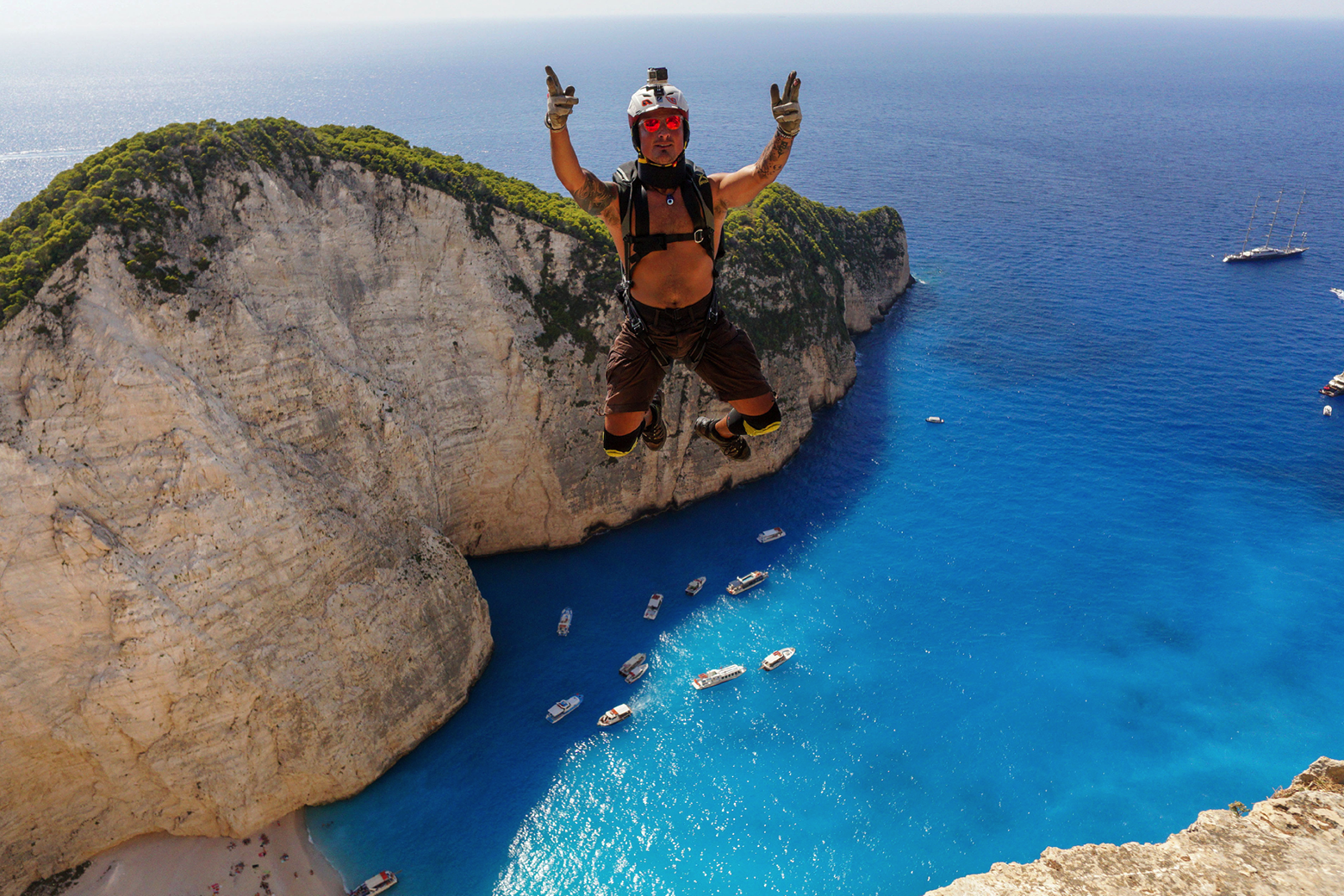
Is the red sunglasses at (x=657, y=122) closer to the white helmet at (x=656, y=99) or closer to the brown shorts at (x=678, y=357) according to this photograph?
the white helmet at (x=656, y=99)

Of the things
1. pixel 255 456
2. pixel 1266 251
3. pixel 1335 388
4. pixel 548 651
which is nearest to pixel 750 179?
pixel 255 456

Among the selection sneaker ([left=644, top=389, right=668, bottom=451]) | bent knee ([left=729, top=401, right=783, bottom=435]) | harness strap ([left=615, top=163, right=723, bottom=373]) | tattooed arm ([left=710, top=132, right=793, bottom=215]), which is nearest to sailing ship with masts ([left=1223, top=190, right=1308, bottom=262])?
bent knee ([left=729, top=401, right=783, bottom=435])

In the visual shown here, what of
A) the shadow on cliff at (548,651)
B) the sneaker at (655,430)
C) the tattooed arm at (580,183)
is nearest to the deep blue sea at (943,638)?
the shadow on cliff at (548,651)

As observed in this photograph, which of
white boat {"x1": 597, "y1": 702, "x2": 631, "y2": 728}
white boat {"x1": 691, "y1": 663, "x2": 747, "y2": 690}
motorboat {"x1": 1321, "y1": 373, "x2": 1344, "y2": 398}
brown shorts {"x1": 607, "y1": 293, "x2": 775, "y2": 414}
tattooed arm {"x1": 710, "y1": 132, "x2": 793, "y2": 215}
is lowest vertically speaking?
white boat {"x1": 597, "y1": 702, "x2": 631, "y2": 728}

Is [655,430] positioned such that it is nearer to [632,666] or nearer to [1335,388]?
[632,666]

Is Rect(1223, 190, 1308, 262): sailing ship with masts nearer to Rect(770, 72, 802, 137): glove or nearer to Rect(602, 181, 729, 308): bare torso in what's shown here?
Rect(602, 181, 729, 308): bare torso
